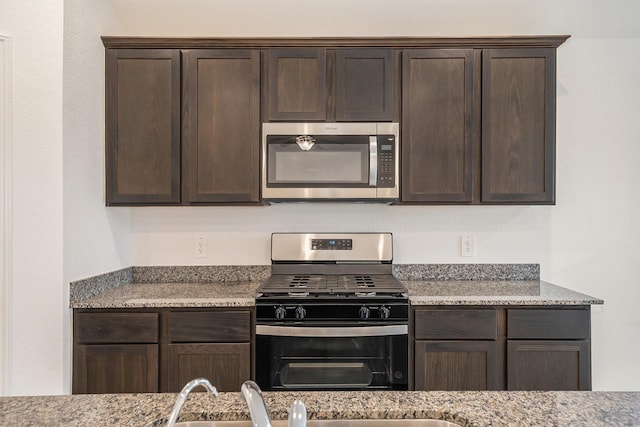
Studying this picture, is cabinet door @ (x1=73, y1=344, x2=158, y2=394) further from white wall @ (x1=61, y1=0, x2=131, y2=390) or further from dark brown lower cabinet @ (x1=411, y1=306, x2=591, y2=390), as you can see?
dark brown lower cabinet @ (x1=411, y1=306, x2=591, y2=390)

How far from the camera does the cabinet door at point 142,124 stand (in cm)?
250

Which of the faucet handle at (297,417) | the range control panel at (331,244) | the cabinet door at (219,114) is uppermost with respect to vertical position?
the cabinet door at (219,114)

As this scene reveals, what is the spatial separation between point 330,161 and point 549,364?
155 cm

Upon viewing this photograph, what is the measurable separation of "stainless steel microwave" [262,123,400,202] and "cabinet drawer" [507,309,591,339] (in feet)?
2.94

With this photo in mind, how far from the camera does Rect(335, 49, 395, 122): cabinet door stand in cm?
250

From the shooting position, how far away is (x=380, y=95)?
2504mm

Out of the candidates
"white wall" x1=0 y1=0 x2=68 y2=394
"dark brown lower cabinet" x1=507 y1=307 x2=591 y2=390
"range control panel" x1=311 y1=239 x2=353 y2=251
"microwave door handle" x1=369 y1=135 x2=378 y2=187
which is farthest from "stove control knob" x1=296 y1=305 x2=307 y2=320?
"white wall" x1=0 y1=0 x2=68 y2=394

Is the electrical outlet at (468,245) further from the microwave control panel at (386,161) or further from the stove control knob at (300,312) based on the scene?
the stove control knob at (300,312)

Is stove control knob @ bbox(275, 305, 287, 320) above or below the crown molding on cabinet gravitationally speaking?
below

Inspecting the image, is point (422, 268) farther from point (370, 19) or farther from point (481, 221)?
point (370, 19)

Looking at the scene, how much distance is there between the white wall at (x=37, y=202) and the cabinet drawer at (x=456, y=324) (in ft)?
5.88

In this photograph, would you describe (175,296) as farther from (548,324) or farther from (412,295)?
(548,324)

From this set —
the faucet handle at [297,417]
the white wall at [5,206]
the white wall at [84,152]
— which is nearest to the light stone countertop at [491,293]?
the faucet handle at [297,417]

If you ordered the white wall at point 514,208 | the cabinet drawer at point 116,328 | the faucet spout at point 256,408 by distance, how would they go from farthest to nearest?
the white wall at point 514,208 < the cabinet drawer at point 116,328 < the faucet spout at point 256,408
